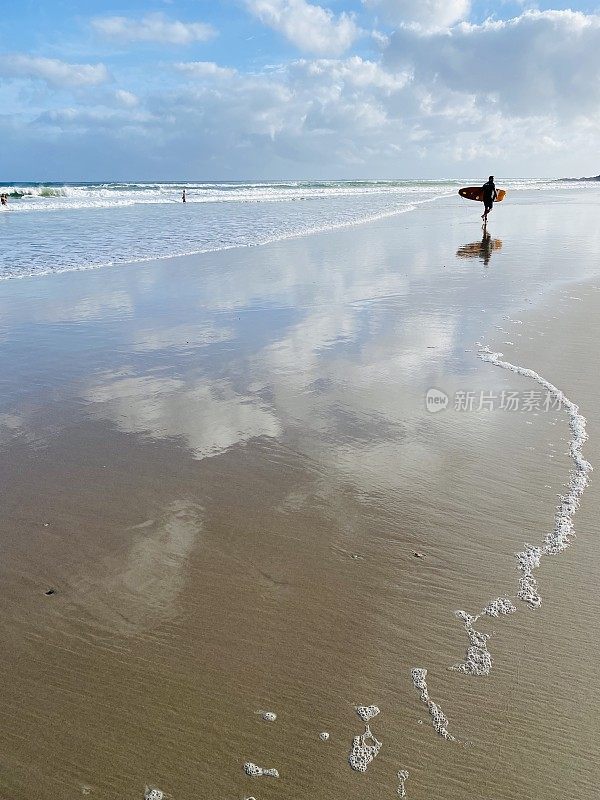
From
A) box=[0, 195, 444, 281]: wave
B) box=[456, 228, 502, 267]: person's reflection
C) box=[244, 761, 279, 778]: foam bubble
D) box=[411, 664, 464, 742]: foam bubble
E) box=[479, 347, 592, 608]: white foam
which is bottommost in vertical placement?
box=[244, 761, 279, 778]: foam bubble

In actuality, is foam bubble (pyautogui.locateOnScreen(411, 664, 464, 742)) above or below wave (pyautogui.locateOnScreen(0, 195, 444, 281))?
below

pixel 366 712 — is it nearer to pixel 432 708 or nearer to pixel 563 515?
pixel 432 708

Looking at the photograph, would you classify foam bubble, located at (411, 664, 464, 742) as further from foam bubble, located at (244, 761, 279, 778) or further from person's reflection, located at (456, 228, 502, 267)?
person's reflection, located at (456, 228, 502, 267)

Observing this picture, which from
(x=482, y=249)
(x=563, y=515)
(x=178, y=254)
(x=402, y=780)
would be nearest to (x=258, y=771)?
(x=402, y=780)

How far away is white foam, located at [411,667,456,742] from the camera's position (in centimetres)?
230

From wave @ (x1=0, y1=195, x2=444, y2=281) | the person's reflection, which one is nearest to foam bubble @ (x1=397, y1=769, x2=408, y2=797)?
the person's reflection

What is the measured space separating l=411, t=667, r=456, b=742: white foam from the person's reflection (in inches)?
472

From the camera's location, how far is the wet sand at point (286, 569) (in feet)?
7.40

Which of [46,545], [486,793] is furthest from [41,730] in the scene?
Result: [486,793]

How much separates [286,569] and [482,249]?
14402 mm

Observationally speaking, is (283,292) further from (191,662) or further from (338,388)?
(191,662)

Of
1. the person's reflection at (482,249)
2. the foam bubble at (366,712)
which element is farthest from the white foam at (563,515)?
the person's reflection at (482,249)

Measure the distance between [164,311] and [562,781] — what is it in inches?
333

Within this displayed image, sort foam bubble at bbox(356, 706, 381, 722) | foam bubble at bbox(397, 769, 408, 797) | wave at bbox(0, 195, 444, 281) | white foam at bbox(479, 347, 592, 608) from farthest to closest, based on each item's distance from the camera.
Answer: wave at bbox(0, 195, 444, 281)
white foam at bbox(479, 347, 592, 608)
foam bubble at bbox(356, 706, 381, 722)
foam bubble at bbox(397, 769, 408, 797)
